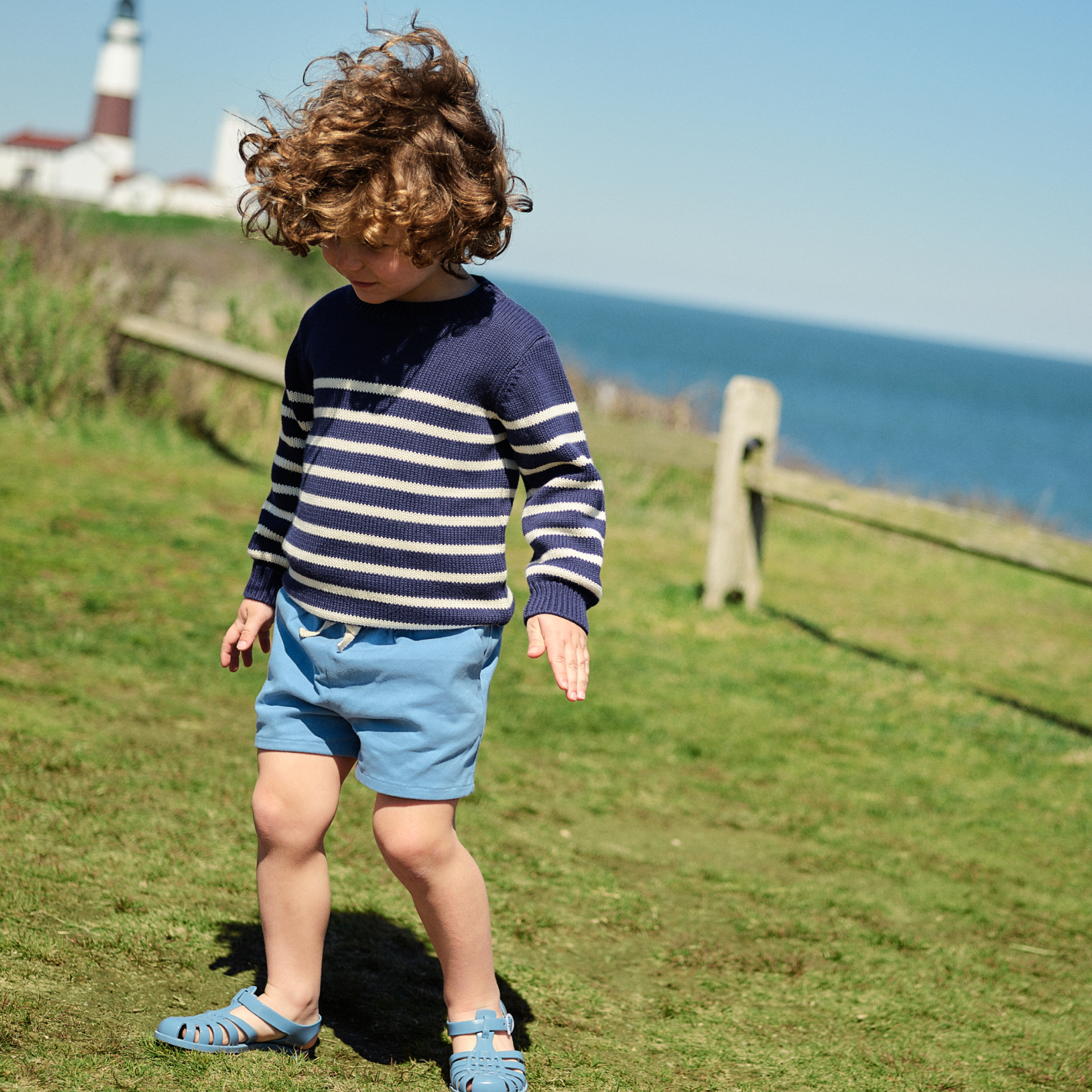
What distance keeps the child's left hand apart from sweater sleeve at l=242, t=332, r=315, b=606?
541mm

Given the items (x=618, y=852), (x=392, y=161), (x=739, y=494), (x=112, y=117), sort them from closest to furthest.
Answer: (x=392, y=161) < (x=618, y=852) < (x=739, y=494) < (x=112, y=117)

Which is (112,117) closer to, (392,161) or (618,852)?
(618,852)

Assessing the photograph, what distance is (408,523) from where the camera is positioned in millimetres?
2057

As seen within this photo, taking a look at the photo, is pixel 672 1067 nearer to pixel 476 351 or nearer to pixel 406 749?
pixel 406 749

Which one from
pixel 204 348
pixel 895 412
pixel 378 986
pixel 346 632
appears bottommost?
pixel 378 986

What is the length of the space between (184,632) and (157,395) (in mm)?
5117

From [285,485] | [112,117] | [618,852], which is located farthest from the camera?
[112,117]

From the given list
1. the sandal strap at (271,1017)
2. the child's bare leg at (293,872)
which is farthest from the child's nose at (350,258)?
the sandal strap at (271,1017)

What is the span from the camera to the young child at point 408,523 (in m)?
2.02

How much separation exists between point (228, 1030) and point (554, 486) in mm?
1117

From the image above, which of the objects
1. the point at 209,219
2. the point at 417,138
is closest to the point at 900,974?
the point at 417,138

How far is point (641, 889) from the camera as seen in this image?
326 centimetres

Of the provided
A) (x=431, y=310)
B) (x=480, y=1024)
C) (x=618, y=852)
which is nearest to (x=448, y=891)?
(x=480, y=1024)

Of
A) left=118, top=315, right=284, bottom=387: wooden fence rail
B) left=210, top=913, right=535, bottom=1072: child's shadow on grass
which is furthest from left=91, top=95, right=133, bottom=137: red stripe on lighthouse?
left=210, top=913, right=535, bottom=1072: child's shadow on grass
